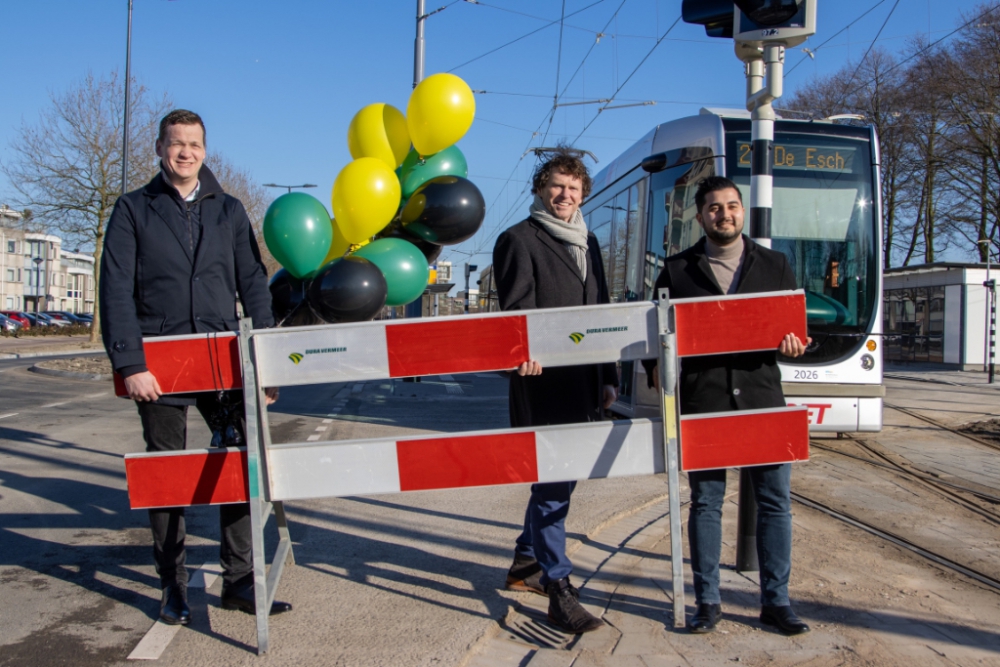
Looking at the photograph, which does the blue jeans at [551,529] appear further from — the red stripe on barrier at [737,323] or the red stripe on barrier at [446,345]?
the red stripe on barrier at [737,323]

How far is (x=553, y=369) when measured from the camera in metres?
3.54

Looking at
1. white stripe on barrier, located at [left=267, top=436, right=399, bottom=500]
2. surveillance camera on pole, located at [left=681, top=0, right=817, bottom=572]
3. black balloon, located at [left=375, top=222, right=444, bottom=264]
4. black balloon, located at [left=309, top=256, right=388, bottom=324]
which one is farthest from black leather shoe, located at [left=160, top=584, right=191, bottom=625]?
surveillance camera on pole, located at [left=681, top=0, right=817, bottom=572]

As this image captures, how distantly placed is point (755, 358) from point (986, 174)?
2672cm

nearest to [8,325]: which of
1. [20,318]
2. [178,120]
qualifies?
[20,318]

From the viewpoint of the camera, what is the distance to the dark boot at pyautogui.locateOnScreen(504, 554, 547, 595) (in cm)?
391

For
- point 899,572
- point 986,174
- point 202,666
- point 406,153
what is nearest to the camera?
point 202,666

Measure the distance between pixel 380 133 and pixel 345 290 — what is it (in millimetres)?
1304

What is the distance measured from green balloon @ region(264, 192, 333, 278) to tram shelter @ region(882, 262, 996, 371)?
19367 mm

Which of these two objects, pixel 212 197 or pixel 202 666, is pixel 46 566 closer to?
pixel 202 666

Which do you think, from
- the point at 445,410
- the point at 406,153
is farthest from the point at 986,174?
the point at 406,153

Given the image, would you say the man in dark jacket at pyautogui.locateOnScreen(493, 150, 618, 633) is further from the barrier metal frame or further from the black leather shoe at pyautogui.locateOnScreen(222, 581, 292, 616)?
the black leather shoe at pyautogui.locateOnScreen(222, 581, 292, 616)

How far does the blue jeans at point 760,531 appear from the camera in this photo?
340cm

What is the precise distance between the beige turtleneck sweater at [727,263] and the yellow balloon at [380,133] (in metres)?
2.80

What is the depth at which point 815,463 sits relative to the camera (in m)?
7.68
